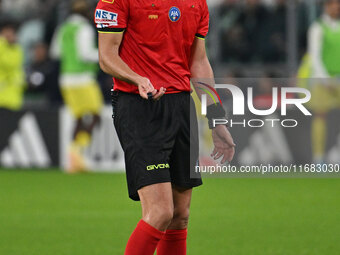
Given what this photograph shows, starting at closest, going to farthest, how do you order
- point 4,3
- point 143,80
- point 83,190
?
point 143,80, point 83,190, point 4,3

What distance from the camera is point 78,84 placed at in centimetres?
1394

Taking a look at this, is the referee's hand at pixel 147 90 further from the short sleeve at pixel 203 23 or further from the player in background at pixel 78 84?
the player in background at pixel 78 84

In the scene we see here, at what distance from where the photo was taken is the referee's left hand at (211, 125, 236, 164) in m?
5.39

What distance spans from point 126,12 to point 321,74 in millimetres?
9128

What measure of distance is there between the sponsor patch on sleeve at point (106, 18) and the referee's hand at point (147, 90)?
37cm

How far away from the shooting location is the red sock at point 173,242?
5.33 metres

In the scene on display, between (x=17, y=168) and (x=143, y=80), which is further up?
(x=143, y=80)

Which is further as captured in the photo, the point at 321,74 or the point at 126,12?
the point at 321,74

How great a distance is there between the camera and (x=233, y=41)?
1534cm

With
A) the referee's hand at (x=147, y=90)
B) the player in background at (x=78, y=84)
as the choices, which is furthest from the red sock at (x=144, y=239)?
the player in background at (x=78, y=84)

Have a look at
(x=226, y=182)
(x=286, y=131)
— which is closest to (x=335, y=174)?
(x=286, y=131)

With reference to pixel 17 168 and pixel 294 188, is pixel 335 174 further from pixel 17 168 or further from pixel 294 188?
pixel 17 168

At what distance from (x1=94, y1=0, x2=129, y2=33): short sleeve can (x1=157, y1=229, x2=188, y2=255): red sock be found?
1237 mm

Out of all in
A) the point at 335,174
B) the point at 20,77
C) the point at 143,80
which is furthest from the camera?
the point at 20,77
